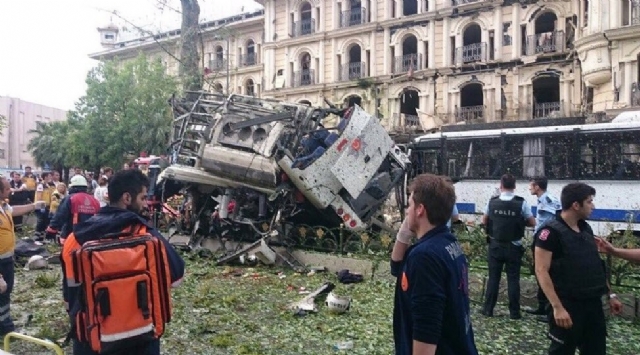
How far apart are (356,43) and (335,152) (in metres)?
24.1

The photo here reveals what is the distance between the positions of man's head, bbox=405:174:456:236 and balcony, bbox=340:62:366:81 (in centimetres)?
3036

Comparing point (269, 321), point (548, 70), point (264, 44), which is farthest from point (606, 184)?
point (264, 44)

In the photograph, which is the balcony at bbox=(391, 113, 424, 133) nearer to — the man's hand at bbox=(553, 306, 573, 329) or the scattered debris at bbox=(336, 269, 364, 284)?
the scattered debris at bbox=(336, 269, 364, 284)

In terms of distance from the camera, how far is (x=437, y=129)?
94.3 ft

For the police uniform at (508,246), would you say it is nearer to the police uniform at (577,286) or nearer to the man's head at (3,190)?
the police uniform at (577,286)

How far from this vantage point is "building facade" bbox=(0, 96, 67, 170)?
169ft

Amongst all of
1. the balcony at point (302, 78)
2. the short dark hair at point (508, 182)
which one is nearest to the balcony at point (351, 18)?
the balcony at point (302, 78)

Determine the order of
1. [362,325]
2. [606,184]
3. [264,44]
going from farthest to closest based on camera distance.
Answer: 1. [264,44]
2. [606,184]
3. [362,325]

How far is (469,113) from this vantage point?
28.6 meters

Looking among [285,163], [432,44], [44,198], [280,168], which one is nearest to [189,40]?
[44,198]

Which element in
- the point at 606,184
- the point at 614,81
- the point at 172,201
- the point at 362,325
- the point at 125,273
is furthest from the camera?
the point at 614,81

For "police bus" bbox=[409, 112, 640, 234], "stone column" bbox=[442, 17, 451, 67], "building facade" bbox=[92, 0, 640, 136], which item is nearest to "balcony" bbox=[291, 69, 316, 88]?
"building facade" bbox=[92, 0, 640, 136]

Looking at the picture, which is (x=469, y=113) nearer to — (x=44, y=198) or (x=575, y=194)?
(x=44, y=198)

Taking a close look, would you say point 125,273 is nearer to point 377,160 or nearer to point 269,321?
point 269,321
